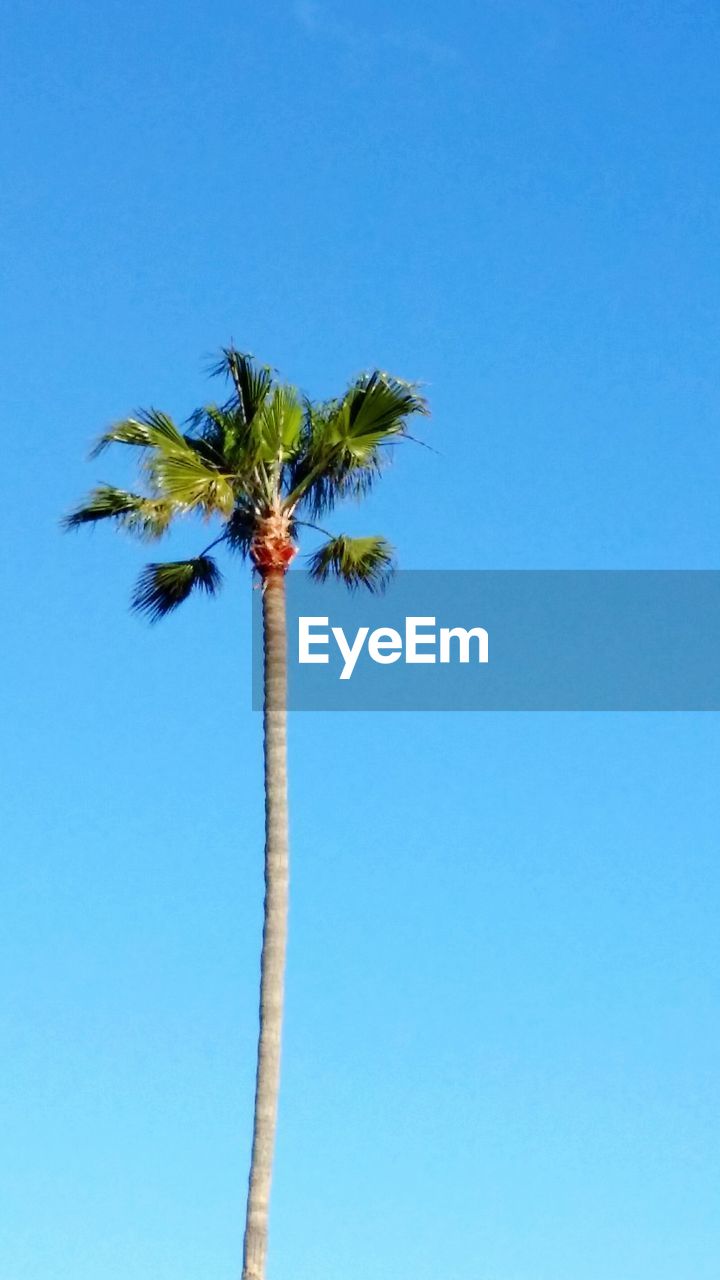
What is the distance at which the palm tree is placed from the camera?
31.8m

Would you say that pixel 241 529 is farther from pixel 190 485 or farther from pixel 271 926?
pixel 271 926

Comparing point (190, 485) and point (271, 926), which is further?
point (190, 485)

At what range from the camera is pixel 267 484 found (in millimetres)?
32250

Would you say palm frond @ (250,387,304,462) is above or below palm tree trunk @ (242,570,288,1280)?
above

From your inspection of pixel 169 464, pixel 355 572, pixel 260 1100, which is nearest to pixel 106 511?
pixel 169 464

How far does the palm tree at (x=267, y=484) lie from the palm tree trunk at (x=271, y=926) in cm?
2

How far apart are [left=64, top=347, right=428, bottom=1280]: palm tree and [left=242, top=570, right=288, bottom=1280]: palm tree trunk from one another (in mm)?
23

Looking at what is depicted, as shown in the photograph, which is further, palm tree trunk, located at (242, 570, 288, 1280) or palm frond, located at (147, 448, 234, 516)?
palm frond, located at (147, 448, 234, 516)

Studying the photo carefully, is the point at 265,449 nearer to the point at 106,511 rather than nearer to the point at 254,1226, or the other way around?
the point at 106,511

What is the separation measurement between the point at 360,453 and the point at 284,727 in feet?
11.7

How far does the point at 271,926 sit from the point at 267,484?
17.7ft

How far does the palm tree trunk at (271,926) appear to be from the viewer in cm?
2916

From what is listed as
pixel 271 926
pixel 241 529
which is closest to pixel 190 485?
pixel 241 529

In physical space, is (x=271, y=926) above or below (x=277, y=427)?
below
